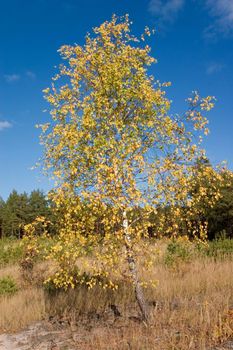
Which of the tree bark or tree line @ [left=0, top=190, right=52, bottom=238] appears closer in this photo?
the tree bark

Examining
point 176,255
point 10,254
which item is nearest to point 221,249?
point 176,255

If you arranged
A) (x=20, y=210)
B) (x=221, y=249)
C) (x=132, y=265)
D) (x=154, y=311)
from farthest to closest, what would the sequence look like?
1. (x=20, y=210)
2. (x=221, y=249)
3. (x=154, y=311)
4. (x=132, y=265)

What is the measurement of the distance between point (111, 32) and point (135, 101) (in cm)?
196

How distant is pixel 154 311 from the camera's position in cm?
962

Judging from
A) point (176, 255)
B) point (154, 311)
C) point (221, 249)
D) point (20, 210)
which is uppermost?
point (20, 210)

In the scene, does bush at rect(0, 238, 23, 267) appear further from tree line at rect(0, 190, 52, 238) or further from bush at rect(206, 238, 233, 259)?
tree line at rect(0, 190, 52, 238)

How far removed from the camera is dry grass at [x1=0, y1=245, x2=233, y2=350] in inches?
307

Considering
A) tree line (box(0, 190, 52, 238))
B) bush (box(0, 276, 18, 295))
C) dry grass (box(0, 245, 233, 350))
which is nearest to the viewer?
dry grass (box(0, 245, 233, 350))

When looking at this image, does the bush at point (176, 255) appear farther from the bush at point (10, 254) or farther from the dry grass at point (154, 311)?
the bush at point (10, 254)

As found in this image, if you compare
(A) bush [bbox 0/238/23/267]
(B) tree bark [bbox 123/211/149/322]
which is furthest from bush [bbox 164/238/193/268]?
(A) bush [bbox 0/238/23/267]

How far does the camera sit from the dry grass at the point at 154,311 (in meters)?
7.79


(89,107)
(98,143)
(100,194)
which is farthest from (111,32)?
(100,194)

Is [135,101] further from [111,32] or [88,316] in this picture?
[88,316]

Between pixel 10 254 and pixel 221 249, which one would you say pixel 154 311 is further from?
pixel 10 254
